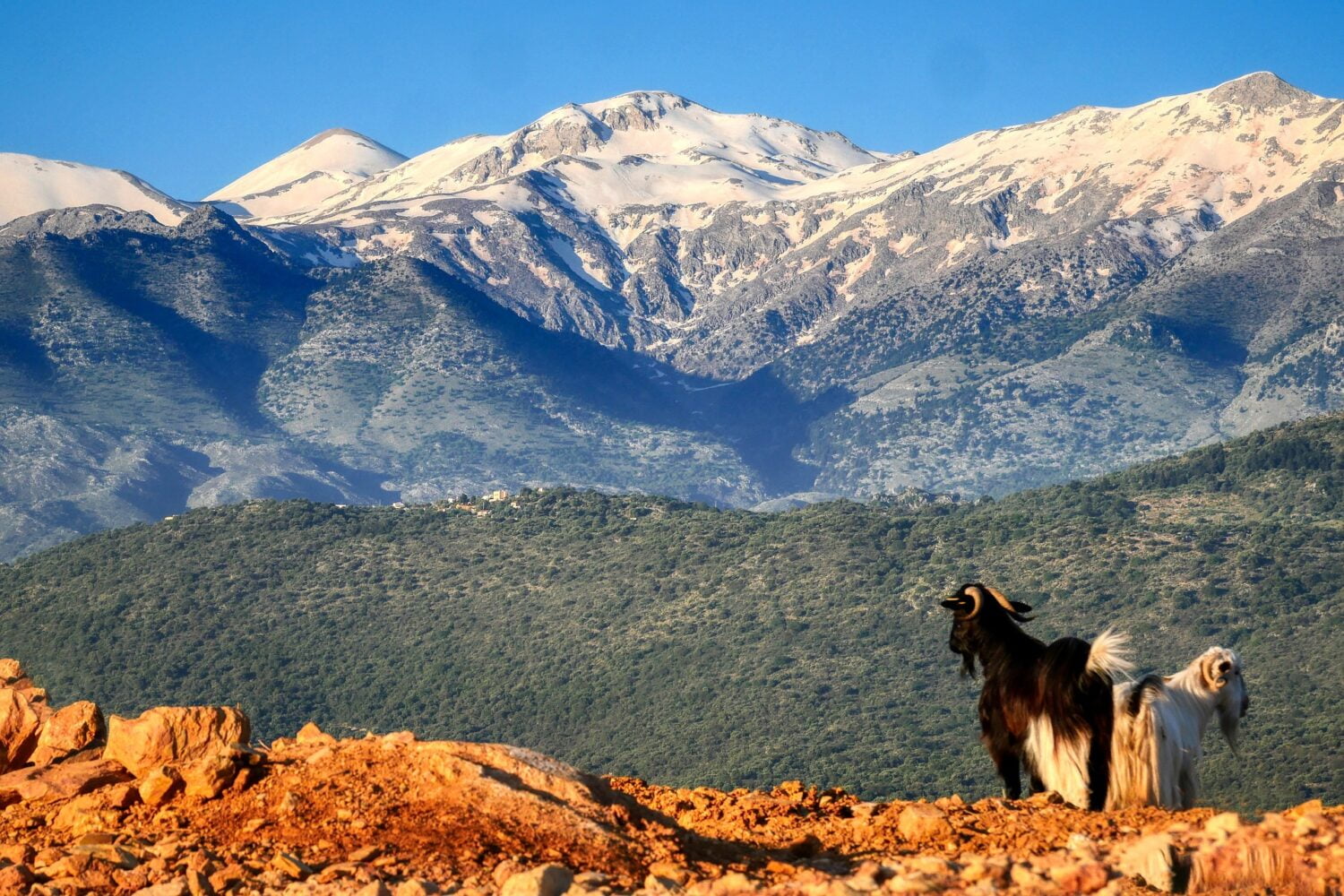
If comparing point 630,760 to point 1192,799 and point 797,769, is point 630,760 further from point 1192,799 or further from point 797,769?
point 1192,799

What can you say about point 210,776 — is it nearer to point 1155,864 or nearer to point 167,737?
point 167,737

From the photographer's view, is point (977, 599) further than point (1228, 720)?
Yes

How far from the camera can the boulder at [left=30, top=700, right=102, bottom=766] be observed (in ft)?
49.4

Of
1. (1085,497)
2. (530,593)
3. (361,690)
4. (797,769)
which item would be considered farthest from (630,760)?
(1085,497)

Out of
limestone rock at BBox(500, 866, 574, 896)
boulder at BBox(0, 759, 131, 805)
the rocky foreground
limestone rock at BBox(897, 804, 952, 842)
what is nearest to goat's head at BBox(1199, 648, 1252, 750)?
the rocky foreground

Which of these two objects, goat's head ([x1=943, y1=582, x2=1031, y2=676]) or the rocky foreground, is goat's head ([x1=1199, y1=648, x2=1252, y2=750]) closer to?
goat's head ([x1=943, y1=582, x2=1031, y2=676])

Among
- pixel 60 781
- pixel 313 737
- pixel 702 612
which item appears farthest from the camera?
pixel 702 612

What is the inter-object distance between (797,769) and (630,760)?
1106 centimetres

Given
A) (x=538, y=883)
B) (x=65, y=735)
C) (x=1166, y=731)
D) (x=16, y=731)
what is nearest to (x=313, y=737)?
(x=65, y=735)

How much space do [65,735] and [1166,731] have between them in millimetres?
10053

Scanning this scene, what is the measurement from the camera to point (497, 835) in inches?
449

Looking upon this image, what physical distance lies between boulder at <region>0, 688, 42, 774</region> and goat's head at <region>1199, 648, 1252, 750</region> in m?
10.9

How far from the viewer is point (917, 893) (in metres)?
9.98

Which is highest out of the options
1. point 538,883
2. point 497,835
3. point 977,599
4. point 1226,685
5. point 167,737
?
point 977,599
